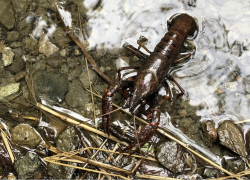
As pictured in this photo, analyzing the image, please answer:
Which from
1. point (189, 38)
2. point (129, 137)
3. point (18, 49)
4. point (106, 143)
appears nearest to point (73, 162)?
point (106, 143)

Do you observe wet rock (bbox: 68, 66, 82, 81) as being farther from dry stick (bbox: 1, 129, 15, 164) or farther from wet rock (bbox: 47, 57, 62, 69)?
dry stick (bbox: 1, 129, 15, 164)

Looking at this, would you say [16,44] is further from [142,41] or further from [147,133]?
[147,133]

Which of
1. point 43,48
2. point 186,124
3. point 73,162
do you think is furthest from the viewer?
point 43,48

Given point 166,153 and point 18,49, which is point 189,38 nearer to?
point 166,153

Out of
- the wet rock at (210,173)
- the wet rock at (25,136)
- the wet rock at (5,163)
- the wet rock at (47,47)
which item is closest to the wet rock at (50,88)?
the wet rock at (47,47)

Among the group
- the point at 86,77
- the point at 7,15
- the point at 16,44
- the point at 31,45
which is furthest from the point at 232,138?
the point at 7,15

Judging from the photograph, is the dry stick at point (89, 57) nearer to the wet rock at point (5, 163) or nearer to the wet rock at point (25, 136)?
the wet rock at point (25, 136)
